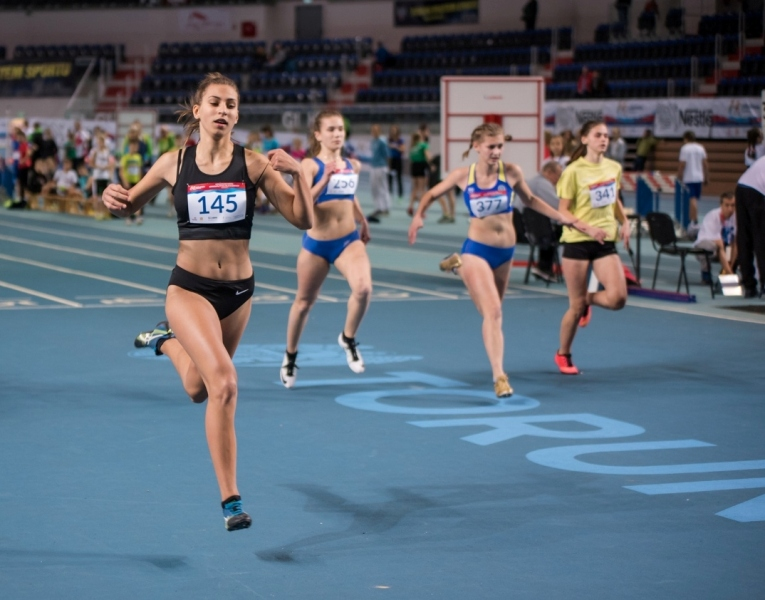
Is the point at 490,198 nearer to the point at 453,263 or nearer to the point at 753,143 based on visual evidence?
the point at 453,263

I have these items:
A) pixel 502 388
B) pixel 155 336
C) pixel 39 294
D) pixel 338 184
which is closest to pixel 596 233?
pixel 502 388

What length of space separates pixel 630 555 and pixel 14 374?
5.86 m

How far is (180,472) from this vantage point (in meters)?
6.52

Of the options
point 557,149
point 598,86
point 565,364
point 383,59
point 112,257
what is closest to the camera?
point 565,364

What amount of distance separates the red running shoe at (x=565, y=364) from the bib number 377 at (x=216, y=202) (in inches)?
184

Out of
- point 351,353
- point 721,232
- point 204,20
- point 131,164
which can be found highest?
point 204,20

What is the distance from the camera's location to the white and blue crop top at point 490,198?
9.07m

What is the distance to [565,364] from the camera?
31.9 ft

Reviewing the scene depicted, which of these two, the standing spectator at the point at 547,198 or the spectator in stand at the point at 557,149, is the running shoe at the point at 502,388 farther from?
the spectator in stand at the point at 557,149

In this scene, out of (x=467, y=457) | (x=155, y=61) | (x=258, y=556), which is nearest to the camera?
(x=258, y=556)

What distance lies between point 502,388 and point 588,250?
1653mm

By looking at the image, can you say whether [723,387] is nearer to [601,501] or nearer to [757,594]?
[601,501]

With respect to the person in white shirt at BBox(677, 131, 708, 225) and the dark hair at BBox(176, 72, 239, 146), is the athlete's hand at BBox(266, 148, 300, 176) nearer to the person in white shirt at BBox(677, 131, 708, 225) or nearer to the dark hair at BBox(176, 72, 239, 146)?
the dark hair at BBox(176, 72, 239, 146)

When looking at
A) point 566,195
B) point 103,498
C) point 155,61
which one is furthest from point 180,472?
point 155,61
